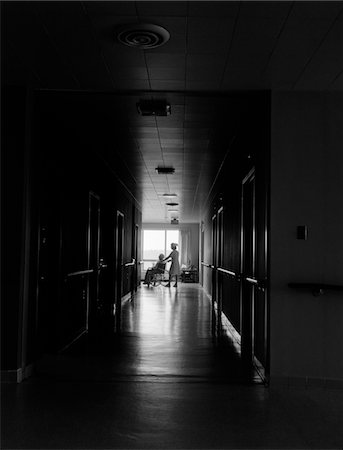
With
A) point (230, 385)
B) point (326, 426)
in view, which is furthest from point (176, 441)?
point (230, 385)

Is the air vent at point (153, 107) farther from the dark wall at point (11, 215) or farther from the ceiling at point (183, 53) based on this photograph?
the dark wall at point (11, 215)

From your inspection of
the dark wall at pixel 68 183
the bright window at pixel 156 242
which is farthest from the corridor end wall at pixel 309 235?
the bright window at pixel 156 242

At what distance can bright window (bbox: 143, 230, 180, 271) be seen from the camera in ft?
85.8

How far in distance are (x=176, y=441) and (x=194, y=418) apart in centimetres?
48

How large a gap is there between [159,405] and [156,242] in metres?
22.3

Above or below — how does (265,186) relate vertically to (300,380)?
above

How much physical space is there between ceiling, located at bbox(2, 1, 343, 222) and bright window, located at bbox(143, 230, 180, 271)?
19973 mm

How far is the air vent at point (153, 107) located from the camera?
5.26 m

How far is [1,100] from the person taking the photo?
4770 mm

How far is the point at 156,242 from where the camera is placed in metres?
26.3

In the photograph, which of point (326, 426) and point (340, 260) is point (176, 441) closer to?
point (326, 426)

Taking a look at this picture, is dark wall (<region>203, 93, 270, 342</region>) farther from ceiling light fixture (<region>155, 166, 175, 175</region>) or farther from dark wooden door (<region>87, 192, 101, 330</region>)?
dark wooden door (<region>87, 192, 101, 330</region>)

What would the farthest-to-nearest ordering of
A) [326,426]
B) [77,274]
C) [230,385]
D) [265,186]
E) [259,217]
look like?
[77,274]
[259,217]
[265,186]
[230,385]
[326,426]

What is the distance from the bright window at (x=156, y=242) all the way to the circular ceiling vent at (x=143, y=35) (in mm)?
22265
